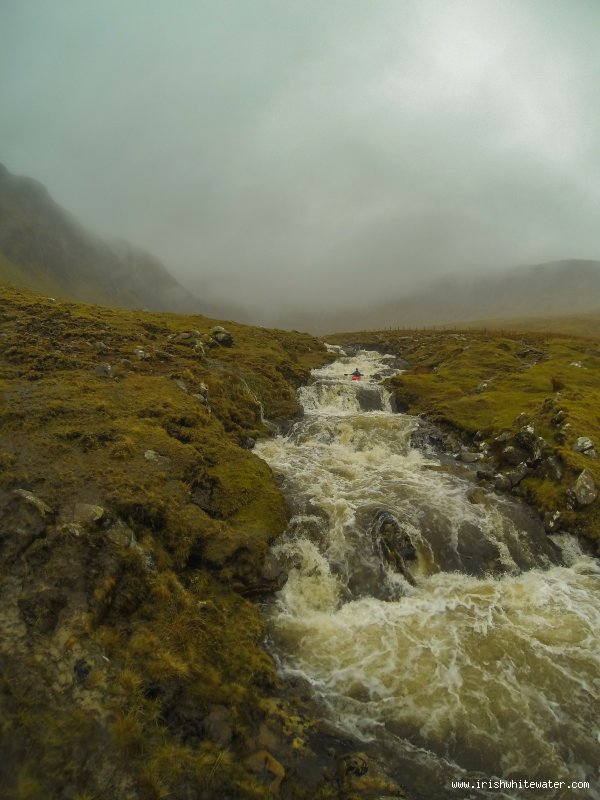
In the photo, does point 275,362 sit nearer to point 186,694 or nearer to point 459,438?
point 459,438

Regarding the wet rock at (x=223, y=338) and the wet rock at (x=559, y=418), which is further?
the wet rock at (x=223, y=338)

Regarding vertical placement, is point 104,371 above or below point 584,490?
above

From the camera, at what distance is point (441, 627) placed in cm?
1714

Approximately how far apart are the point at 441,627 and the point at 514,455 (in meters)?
16.9

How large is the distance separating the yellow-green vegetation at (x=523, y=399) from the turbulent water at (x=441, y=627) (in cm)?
242

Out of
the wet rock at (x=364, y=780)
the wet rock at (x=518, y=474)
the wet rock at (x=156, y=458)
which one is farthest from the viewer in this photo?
the wet rock at (x=518, y=474)

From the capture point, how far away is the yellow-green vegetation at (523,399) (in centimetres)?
2606

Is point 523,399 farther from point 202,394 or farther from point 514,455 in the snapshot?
Result: point 202,394

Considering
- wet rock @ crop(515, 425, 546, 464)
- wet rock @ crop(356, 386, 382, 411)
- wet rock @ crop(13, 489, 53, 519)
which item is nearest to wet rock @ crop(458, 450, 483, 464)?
wet rock @ crop(515, 425, 546, 464)

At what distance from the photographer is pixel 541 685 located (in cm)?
1473

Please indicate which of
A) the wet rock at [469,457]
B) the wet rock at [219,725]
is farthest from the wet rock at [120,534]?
the wet rock at [469,457]

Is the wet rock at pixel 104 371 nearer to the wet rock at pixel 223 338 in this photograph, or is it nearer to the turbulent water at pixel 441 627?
the turbulent water at pixel 441 627

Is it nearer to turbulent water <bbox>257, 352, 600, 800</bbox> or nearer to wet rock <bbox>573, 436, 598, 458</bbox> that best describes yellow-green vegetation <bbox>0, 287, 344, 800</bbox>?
turbulent water <bbox>257, 352, 600, 800</bbox>

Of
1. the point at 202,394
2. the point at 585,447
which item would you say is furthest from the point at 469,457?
the point at 202,394
